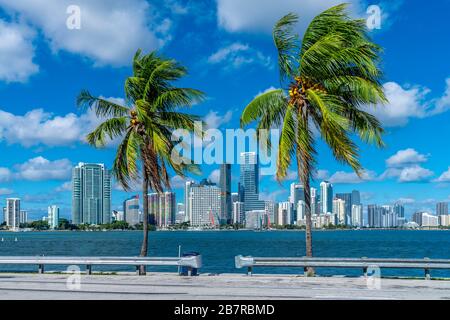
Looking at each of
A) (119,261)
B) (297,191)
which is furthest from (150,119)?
(297,191)

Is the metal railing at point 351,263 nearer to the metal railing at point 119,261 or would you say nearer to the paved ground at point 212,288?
the paved ground at point 212,288

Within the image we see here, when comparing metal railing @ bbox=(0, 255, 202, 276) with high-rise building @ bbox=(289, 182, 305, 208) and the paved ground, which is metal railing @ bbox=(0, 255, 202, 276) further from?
high-rise building @ bbox=(289, 182, 305, 208)

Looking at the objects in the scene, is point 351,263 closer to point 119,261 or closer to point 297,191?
point 119,261

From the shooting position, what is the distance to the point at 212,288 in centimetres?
1805

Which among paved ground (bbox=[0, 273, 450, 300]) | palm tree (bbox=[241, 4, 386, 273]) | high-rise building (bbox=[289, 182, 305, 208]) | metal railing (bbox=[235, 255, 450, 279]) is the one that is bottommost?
paved ground (bbox=[0, 273, 450, 300])

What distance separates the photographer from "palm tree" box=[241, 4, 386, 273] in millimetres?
21141

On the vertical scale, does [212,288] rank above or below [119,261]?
below

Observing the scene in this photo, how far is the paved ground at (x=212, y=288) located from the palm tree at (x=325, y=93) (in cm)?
385

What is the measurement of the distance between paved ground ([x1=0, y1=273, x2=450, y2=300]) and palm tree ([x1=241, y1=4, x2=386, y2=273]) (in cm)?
385

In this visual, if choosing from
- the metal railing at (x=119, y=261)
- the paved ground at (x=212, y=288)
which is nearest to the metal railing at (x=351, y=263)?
the paved ground at (x=212, y=288)

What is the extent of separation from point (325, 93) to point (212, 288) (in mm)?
9006

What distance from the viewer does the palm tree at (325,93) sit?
69.4 feet

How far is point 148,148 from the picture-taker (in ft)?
82.1

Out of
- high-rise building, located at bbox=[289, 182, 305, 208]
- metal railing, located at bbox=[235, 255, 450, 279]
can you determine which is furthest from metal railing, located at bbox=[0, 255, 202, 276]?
high-rise building, located at bbox=[289, 182, 305, 208]
